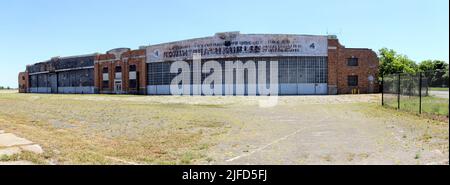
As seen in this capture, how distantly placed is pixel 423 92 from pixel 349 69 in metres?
28.1

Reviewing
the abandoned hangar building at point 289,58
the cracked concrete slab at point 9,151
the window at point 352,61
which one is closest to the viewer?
the cracked concrete slab at point 9,151

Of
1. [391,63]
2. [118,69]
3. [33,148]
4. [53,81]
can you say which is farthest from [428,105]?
[53,81]

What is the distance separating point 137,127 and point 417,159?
7.92m

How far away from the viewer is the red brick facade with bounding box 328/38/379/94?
42.6 m

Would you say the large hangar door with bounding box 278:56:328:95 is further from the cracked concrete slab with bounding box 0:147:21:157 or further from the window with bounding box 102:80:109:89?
the cracked concrete slab with bounding box 0:147:21:157

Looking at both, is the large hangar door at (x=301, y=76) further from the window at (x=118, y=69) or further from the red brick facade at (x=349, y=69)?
the window at (x=118, y=69)

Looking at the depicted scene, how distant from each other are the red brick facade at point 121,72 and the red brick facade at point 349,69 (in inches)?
1117

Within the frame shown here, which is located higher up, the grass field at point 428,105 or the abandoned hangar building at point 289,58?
the abandoned hangar building at point 289,58

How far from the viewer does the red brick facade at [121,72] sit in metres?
52.3

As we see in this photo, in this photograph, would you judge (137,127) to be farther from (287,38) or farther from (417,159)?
(287,38)

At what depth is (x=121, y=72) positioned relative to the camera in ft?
181

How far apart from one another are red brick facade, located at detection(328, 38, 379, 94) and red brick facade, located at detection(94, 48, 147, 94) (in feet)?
93.1

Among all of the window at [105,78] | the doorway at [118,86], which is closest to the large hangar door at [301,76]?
the doorway at [118,86]

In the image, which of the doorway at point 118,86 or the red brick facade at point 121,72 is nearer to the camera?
the red brick facade at point 121,72
